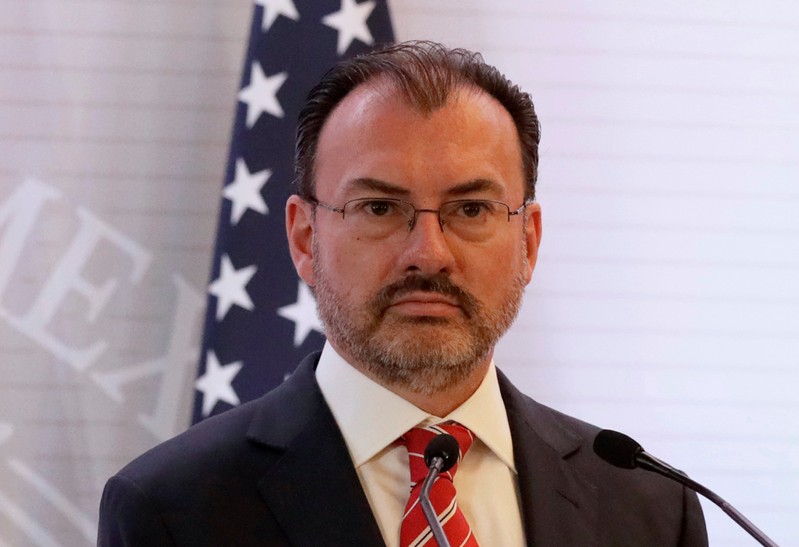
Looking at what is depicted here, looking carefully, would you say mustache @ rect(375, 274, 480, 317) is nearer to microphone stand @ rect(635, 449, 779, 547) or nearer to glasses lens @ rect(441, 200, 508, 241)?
glasses lens @ rect(441, 200, 508, 241)

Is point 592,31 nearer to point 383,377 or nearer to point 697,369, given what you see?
point 697,369

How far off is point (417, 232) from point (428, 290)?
10cm

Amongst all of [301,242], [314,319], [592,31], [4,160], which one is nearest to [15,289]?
[4,160]

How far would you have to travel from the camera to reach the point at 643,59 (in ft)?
10.2

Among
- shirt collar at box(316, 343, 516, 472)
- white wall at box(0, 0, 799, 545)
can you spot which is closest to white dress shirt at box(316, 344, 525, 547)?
shirt collar at box(316, 343, 516, 472)

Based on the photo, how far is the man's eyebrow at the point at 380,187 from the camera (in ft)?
5.76

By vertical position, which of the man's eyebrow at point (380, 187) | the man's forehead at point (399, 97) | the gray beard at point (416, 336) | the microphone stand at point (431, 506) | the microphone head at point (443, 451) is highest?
the man's forehead at point (399, 97)

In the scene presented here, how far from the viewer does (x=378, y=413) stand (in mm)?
1777

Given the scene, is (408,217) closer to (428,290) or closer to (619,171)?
(428,290)

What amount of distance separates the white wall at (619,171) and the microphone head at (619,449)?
59.9 inches

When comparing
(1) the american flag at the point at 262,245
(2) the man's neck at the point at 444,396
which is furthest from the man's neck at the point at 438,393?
(1) the american flag at the point at 262,245

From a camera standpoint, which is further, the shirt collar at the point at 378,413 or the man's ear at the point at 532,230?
the man's ear at the point at 532,230

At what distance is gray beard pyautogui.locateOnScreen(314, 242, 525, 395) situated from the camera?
1.72m

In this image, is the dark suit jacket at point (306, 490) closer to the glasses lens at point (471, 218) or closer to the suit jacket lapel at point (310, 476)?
A: the suit jacket lapel at point (310, 476)
